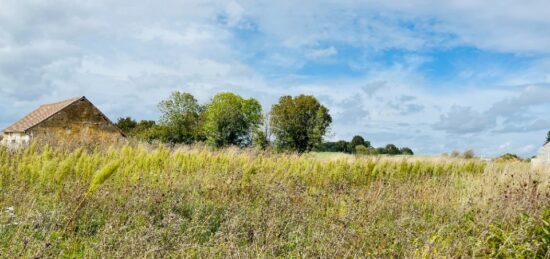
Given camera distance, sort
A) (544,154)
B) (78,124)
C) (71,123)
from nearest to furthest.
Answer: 1. (71,123)
2. (78,124)
3. (544,154)

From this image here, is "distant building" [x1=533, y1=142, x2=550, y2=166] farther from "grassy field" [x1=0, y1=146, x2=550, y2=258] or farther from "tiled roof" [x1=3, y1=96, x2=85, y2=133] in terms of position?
"tiled roof" [x1=3, y1=96, x2=85, y2=133]

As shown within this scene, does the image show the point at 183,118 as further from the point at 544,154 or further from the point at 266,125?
the point at 544,154

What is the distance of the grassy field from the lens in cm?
495

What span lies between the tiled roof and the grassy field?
1855 centimetres

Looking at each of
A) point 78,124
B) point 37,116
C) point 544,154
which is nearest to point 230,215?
point 78,124

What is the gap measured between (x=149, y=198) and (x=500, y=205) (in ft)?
18.2

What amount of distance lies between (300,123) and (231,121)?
6965 millimetres

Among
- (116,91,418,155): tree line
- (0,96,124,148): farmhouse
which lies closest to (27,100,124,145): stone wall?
(0,96,124,148): farmhouse

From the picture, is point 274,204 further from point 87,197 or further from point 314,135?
point 314,135

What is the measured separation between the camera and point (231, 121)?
47.9 m

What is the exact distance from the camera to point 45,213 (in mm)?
6082

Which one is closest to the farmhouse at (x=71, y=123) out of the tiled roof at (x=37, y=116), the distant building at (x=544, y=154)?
the tiled roof at (x=37, y=116)

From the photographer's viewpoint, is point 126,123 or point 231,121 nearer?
point 231,121

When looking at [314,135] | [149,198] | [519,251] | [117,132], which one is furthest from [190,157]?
[314,135]
